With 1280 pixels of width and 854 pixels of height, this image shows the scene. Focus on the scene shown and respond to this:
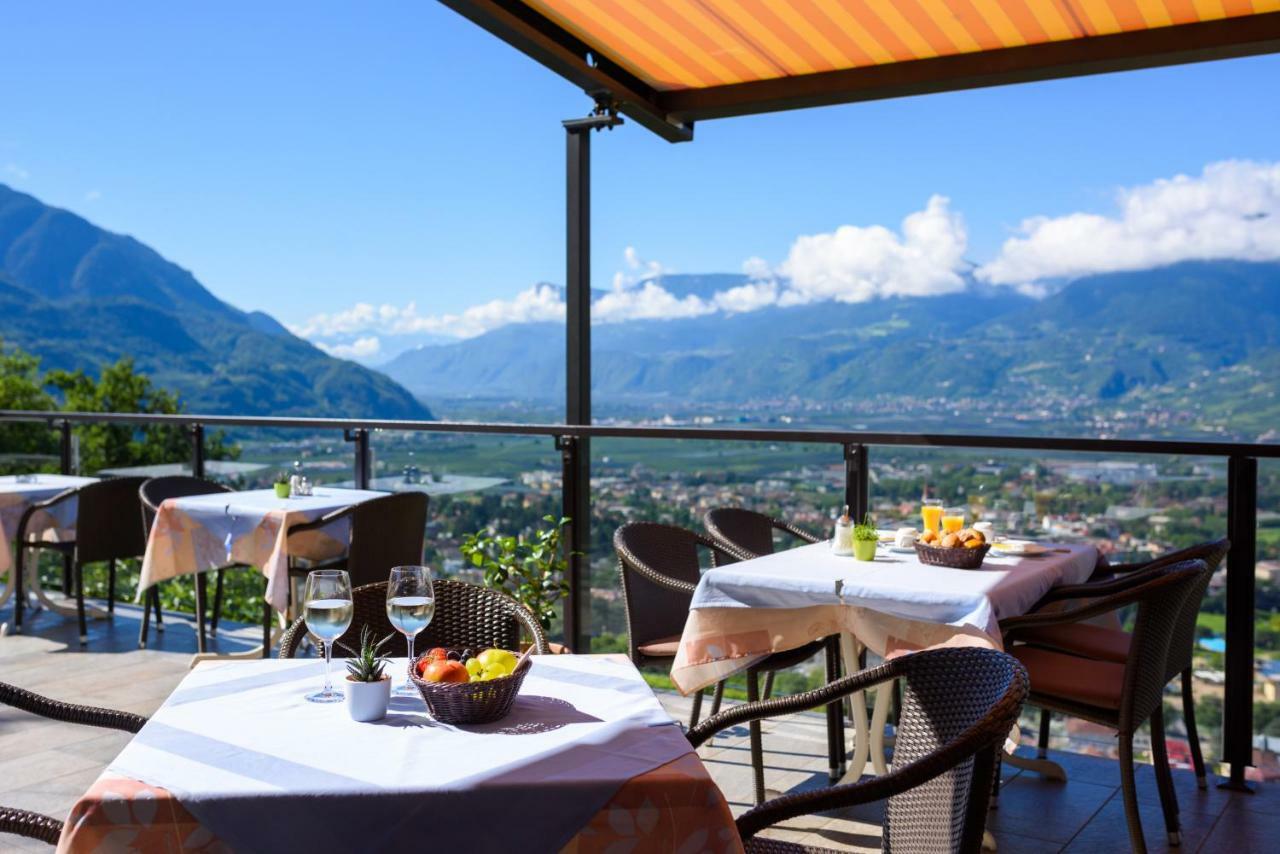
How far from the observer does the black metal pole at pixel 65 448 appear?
6.76 metres

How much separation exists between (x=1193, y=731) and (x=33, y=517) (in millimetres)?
5426


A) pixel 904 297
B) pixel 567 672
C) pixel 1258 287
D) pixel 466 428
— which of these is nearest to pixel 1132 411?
pixel 1258 287

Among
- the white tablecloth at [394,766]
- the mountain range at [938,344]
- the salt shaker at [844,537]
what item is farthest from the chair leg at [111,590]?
the mountain range at [938,344]

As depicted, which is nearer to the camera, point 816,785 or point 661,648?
point 816,785

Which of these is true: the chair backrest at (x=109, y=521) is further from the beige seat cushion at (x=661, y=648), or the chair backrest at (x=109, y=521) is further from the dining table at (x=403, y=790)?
the dining table at (x=403, y=790)

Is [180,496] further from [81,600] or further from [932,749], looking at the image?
[932,749]

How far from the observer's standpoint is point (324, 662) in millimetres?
2154

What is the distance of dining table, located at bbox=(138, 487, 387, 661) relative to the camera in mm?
5016

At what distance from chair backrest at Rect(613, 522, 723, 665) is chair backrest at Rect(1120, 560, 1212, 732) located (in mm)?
1297

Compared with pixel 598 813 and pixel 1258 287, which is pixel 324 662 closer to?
pixel 598 813

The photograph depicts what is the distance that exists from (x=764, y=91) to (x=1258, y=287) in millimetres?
29061

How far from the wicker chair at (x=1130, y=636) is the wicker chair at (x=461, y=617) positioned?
164 cm

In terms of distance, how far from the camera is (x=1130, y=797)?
9.87 feet

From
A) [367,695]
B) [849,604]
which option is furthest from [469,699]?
[849,604]
